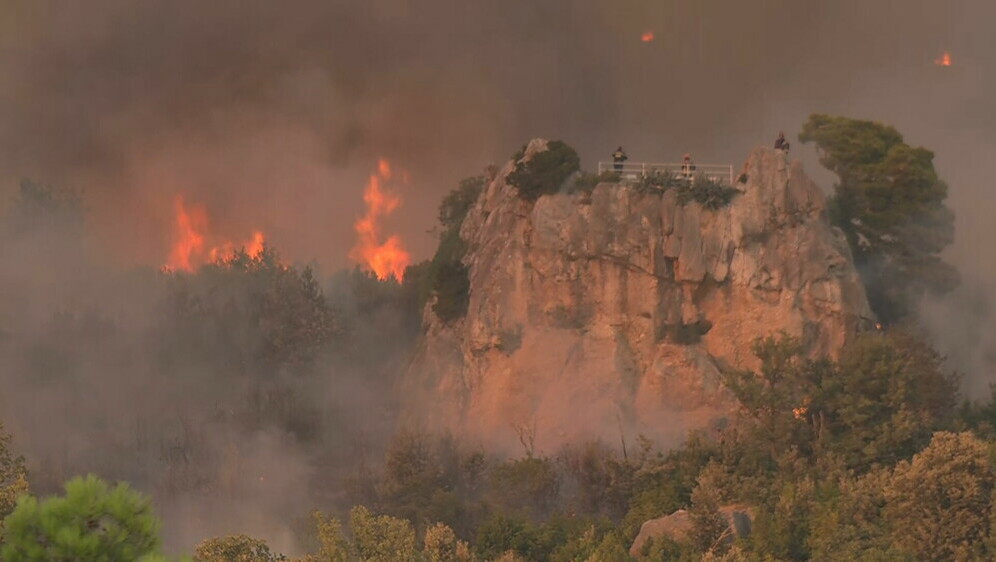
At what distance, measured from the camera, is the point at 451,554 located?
48.1m

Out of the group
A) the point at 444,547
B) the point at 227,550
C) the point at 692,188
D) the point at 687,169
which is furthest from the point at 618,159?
the point at 227,550

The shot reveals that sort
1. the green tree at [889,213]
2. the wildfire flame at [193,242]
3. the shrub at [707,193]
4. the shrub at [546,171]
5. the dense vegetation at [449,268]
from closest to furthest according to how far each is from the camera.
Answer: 1. the shrub at [707,193]
2. the shrub at [546,171]
3. the green tree at [889,213]
4. the dense vegetation at [449,268]
5. the wildfire flame at [193,242]

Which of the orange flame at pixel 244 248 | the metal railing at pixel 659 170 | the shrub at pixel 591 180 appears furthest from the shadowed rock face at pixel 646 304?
the orange flame at pixel 244 248

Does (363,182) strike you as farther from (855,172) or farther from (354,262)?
(855,172)

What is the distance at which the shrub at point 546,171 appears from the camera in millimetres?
65438

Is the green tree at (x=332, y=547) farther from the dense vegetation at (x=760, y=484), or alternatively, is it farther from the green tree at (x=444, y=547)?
the green tree at (x=444, y=547)

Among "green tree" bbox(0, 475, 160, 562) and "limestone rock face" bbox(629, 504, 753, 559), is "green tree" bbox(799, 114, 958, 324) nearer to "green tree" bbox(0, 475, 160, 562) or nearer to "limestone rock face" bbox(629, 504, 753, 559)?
"limestone rock face" bbox(629, 504, 753, 559)

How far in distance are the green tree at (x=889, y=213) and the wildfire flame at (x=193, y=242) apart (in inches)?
1019

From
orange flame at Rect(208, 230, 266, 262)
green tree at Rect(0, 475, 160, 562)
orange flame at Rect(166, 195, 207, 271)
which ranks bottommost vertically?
green tree at Rect(0, 475, 160, 562)

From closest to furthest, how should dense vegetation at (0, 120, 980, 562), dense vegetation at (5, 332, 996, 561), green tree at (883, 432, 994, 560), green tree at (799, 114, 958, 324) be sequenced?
1. green tree at (883, 432, 994, 560)
2. dense vegetation at (5, 332, 996, 561)
3. dense vegetation at (0, 120, 980, 562)
4. green tree at (799, 114, 958, 324)

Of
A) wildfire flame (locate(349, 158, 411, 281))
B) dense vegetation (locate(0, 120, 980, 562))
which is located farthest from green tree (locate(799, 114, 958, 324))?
wildfire flame (locate(349, 158, 411, 281))

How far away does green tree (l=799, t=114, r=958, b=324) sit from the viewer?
2601 inches

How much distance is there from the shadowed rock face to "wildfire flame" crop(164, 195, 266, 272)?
61.3ft

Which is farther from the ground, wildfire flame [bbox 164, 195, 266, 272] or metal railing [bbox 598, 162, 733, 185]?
wildfire flame [bbox 164, 195, 266, 272]
